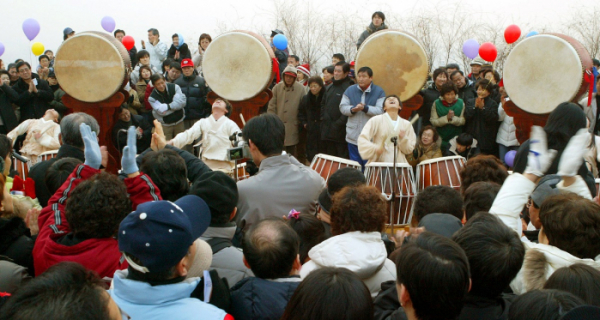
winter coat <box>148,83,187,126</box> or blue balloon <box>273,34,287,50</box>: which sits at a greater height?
blue balloon <box>273,34,287,50</box>

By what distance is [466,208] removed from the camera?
2654 millimetres

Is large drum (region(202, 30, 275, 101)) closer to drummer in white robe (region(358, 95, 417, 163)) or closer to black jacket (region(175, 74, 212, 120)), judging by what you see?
black jacket (region(175, 74, 212, 120))

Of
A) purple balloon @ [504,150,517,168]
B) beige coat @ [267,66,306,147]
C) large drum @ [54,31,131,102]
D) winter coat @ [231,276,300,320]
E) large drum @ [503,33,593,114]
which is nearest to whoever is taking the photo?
winter coat @ [231,276,300,320]

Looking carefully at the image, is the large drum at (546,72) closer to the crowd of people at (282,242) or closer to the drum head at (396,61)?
the drum head at (396,61)

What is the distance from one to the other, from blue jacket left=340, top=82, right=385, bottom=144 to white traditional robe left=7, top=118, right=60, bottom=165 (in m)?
3.18

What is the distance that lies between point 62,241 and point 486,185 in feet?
6.38

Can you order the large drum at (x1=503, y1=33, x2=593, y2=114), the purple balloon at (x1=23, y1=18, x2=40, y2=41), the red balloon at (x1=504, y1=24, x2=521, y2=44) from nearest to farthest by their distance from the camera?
the large drum at (x1=503, y1=33, x2=593, y2=114) → the red balloon at (x1=504, y1=24, x2=521, y2=44) → the purple balloon at (x1=23, y1=18, x2=40, y2=41)

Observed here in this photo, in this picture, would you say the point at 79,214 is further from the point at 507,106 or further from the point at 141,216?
the point at 507,106

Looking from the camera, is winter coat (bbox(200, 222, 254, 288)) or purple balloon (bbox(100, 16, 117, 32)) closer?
winter coat (bbox(200, 222, 254, 288))

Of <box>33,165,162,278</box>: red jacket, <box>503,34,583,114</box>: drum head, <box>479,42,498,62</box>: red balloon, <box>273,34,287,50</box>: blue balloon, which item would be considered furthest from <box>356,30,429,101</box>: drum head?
<box>33,165,162,278</box>: red jacket

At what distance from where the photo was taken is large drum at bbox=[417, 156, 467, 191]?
15.1 ft

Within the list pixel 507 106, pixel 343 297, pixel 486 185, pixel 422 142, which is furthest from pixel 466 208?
pixel 507 106

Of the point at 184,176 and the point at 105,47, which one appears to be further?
the point at 105,47

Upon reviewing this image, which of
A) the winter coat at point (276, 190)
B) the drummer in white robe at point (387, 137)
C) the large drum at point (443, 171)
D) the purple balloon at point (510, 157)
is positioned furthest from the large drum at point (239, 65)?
the winter coat at point (276, 190)
